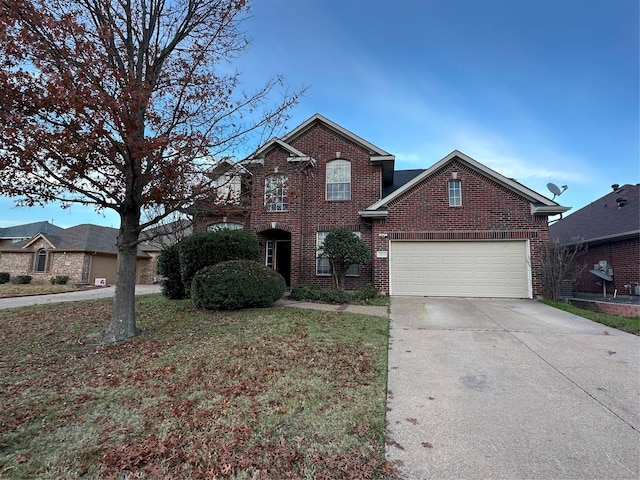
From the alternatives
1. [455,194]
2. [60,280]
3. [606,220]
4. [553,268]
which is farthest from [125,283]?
[60,280]

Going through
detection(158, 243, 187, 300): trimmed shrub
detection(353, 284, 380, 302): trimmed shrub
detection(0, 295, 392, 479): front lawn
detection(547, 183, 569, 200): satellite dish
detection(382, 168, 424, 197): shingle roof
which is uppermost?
detection(382, 168, 424, 197): shingle roof

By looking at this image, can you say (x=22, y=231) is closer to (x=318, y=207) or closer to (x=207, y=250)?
(x=207, y=250)

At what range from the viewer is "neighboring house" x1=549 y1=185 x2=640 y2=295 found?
12.5m

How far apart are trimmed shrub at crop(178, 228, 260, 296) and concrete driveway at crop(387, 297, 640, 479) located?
5308mm

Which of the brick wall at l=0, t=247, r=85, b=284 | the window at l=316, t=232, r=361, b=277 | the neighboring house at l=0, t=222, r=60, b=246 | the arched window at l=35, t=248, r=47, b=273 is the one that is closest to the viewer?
the window at l=316, t=232, r=361, b=277

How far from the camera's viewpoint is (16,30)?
5242 millimetres

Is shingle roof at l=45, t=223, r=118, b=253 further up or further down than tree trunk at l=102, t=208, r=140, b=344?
further up

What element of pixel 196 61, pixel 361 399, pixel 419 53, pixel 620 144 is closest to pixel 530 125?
pixel 620 144

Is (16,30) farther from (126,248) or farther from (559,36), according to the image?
(559,36)

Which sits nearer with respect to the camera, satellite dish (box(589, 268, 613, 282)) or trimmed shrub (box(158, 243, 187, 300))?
trimmed shrub (box(158, 243, 187, 300))

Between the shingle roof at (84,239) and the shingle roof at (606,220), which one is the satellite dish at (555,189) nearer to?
the shingle roof at (606,220)

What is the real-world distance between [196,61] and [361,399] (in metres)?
6.93

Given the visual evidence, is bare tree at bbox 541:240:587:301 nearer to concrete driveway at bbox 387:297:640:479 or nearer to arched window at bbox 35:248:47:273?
concrete driveway at bbox 387:297:640:479

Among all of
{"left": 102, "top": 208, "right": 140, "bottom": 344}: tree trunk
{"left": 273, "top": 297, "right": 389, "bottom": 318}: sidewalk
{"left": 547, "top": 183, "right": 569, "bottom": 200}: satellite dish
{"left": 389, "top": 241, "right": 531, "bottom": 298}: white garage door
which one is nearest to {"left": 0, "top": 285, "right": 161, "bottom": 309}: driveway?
{"left": 102, "top": 208, "right": 140, "bottom": 344}: tree trunk
